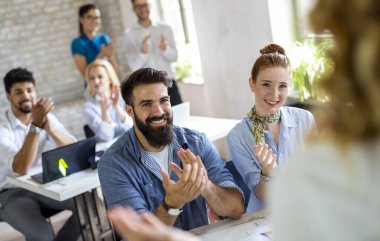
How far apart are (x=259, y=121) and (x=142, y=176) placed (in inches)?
24.6

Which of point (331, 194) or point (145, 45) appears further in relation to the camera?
point (145, 45)

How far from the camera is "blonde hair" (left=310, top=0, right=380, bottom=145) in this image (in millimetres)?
620

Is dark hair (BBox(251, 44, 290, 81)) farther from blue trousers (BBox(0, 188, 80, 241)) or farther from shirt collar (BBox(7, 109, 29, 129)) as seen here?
shirt collar (BBox(7, 109, 29, 129))

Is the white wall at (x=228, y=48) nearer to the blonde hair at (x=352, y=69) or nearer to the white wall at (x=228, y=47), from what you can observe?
the white wall at (x=228, y=47)

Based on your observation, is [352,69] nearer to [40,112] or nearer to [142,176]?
[142,176]

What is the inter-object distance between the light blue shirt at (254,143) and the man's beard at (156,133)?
29cm

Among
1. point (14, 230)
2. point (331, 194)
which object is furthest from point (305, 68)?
point (331, 194)

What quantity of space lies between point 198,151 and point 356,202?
189 cm

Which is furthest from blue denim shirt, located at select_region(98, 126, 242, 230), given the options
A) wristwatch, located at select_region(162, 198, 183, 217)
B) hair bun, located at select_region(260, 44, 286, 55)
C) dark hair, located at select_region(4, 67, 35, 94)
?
dark hair, located at select_region(4, 67, 35, 94)

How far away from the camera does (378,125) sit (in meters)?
0.65

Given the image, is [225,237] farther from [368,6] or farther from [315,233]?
[368,6]

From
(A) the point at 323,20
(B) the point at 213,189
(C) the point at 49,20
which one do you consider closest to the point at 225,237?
(B) the point at 213,189

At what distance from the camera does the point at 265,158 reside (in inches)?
85.1

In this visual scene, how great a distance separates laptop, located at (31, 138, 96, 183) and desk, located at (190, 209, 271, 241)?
142cm
